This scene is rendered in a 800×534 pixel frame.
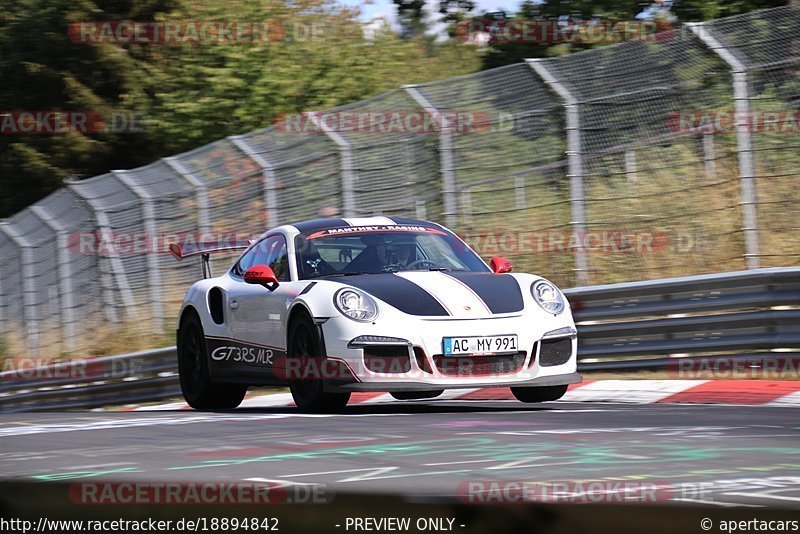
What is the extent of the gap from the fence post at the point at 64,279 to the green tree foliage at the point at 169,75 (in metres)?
6.99

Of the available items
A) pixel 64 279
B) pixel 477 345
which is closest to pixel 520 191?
pixel 477 345

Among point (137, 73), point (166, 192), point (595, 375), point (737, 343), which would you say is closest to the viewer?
point (737, 343)

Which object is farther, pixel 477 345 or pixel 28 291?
pixel 28 291

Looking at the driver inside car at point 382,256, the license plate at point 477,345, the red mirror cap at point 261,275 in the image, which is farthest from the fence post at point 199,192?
the license plate at point 477,345

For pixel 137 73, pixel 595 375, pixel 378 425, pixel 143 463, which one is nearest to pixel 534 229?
pixel 595 375

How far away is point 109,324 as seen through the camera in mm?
17766

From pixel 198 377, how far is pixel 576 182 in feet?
11.7

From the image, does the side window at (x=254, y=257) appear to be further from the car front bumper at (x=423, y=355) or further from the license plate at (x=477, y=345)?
the license plate at (x=477, y=345)

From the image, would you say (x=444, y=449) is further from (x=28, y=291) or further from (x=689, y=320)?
(x=28, y=291)

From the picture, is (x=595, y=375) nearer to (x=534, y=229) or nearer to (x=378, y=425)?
(x=534, y=229)

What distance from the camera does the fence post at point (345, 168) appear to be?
13.6 metres

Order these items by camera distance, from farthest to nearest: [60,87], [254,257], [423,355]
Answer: [60,87] < [254,257] < [423,355]

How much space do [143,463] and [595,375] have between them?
236 inches

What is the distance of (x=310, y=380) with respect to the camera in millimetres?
8078
